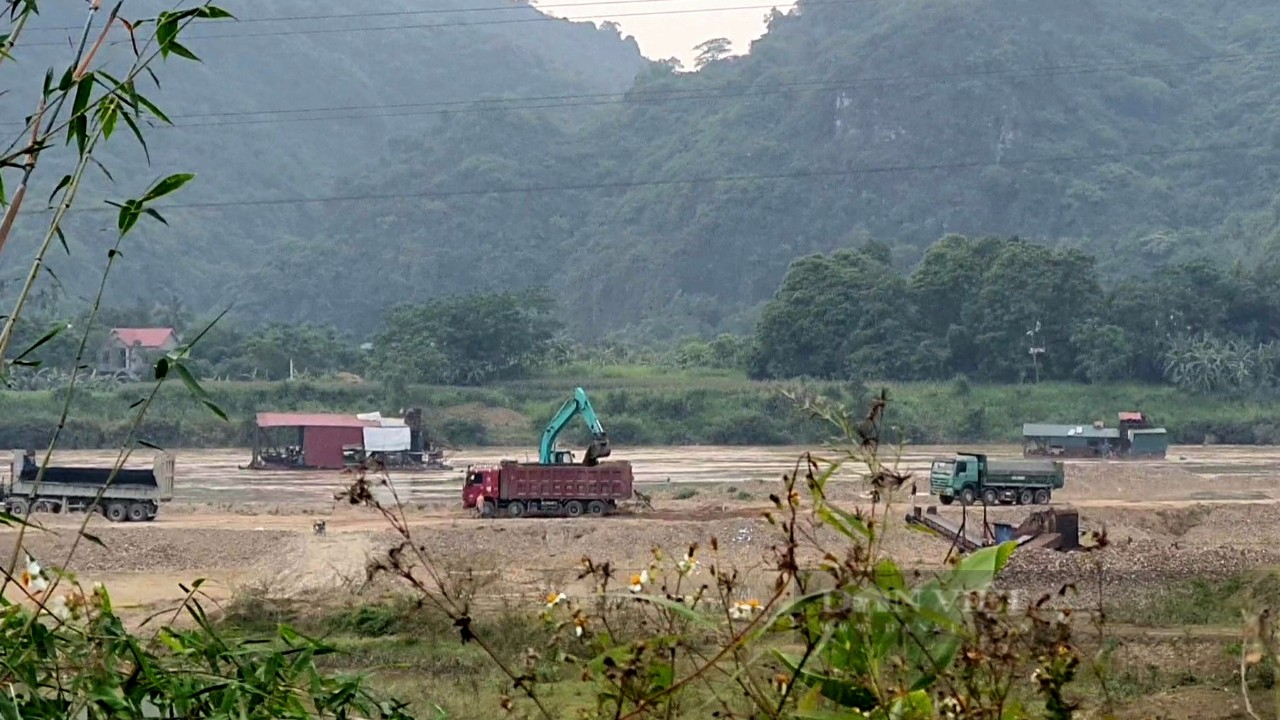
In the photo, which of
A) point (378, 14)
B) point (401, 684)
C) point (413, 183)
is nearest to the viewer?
point (401, 684)

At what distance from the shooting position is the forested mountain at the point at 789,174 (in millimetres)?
102500

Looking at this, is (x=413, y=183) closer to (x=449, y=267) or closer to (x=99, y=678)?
(x=449, y=267)

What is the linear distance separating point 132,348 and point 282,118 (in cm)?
7231

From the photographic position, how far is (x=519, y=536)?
28.3 m

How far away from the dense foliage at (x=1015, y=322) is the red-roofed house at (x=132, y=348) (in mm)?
27684

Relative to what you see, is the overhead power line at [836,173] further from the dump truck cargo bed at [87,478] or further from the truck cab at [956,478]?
the dump truck cargo bed at [87,478]

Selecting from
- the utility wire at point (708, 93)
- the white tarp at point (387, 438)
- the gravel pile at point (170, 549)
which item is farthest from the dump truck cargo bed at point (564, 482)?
the utility wire at point (708, 93)

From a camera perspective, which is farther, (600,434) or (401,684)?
(600,434)

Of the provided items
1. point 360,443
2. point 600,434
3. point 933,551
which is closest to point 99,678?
point 933,551

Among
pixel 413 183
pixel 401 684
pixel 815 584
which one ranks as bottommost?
pixel 401 684

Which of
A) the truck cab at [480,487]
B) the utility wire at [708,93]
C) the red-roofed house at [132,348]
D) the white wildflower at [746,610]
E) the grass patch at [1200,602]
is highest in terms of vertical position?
the utility wire at [708,93]

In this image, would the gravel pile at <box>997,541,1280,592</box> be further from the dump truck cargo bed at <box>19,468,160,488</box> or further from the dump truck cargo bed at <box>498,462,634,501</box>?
the dump truck cargo bed at <box>19,468,160,488</box>

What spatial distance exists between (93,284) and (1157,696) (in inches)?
3464

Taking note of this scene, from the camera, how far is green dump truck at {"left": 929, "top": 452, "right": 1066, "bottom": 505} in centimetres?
3350
